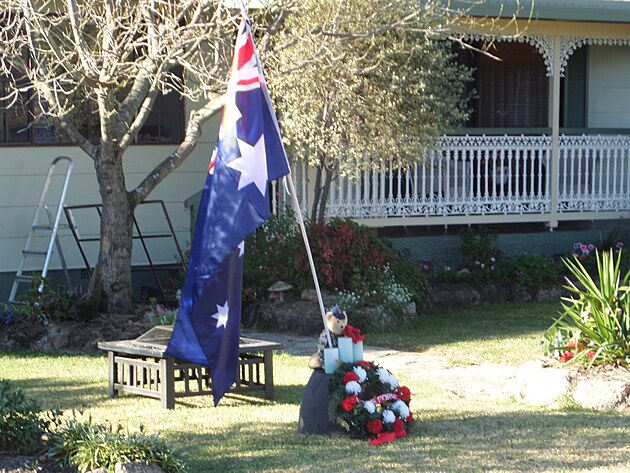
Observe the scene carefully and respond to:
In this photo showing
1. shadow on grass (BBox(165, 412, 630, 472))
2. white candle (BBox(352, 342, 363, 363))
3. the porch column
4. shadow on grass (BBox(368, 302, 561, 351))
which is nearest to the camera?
shadow on grass (BBox(165, 412, 630, 472))

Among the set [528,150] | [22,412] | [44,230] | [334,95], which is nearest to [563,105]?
[528,150]

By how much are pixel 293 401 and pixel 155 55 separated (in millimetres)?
3111

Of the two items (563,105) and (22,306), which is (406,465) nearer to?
(22,306)

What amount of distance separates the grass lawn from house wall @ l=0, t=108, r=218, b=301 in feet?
9.92

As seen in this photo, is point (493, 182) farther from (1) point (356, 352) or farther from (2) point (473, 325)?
(1) point (356, 352)

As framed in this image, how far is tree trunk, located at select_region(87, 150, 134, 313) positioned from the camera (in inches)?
435

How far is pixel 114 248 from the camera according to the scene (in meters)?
11.1

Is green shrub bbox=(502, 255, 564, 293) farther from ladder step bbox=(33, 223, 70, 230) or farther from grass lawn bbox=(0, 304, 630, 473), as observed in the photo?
ladder step bbox=(33, 223, 70, 230)

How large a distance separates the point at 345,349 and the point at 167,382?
146 cm

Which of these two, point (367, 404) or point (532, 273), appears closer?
point (367, 404)

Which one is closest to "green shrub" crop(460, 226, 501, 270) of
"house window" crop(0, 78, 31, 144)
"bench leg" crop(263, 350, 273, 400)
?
"house window" crop(0, 78, 31, 144)

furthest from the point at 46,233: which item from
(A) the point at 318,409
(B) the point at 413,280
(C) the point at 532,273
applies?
(A) the point at 318,409

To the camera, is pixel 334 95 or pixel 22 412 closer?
pixel 22 412

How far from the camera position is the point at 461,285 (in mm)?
13766
